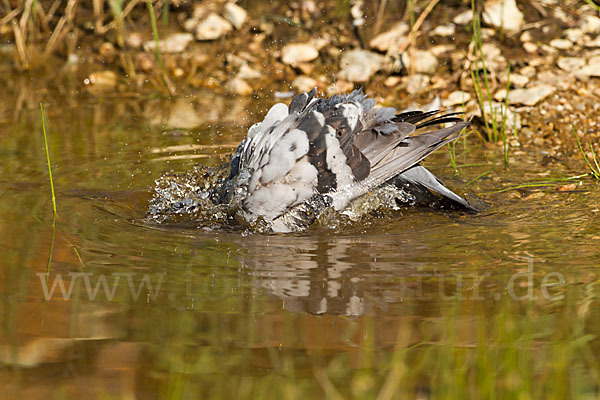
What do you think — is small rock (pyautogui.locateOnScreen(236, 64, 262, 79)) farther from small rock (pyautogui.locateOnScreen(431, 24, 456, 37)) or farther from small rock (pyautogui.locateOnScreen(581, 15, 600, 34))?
small rock (pyautogui.locateOnScreen(581, 15, 600, 34))

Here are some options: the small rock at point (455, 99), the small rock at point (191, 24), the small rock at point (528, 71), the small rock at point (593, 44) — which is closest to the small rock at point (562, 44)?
the small rock at point (593, 44)

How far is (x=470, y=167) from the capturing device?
4801 millimetres

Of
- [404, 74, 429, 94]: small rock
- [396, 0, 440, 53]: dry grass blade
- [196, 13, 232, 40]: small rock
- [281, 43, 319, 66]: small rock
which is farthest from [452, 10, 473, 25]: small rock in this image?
[196, 13, 232, 40]: small rock

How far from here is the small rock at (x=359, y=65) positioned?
6551mm

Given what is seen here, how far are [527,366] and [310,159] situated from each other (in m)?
2.00

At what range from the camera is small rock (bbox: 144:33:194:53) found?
7.23 meters

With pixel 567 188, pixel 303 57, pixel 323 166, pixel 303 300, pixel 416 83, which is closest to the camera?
pixel 303 300

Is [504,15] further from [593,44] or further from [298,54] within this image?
[298,54]

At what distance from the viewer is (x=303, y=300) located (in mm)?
2922

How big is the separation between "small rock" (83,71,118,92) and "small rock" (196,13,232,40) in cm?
93

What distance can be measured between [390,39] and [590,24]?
1688 mm

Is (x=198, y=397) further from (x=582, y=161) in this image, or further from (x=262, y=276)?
(x=582, y=161)

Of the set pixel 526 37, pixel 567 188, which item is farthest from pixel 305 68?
pixel 567 188

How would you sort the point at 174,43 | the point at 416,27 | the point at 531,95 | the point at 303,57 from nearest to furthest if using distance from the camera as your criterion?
1. the point at 531,95
2. the point at 416,27
3. the point at 303,57
4. the point at 174,43
